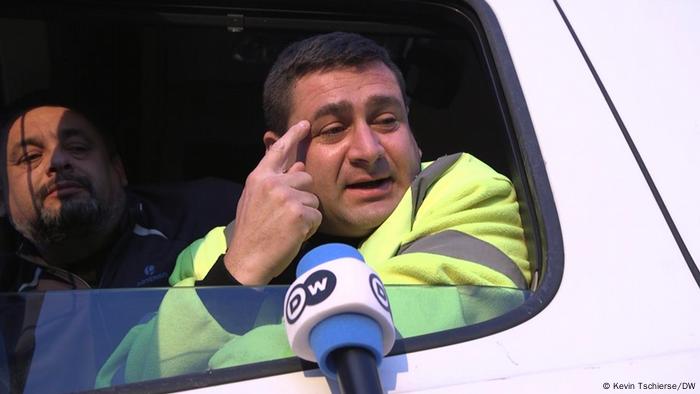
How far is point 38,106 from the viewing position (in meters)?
2.41

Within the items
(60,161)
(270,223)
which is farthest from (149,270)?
(270,223)

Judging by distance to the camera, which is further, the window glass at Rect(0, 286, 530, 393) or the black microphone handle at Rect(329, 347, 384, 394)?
the window glass at Rect(0, 286, 530, 393)

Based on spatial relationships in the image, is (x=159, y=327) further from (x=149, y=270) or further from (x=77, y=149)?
(x=77, y=149)

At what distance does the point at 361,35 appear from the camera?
6.62ft

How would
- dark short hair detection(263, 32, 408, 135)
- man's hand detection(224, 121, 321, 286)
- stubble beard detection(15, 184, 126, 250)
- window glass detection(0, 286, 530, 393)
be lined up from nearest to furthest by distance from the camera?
window glass detection(0, 286, 530, 393), man's hand detection(224, 121, 321, 286), dark short hair detection(263, 32, 408, 135), stubble beard detection(15, 184, 126, 250)

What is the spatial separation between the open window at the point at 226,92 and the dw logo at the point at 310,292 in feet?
0.33

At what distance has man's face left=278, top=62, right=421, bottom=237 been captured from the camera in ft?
5.90

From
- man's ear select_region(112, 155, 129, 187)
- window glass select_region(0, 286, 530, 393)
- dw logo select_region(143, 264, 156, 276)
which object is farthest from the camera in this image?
man's ear select_region(112, 155, 129, 187)

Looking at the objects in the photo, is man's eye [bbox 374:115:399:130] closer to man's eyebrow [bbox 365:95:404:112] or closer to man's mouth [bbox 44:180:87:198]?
man's eyebrow [bbox 365:95:404:112]

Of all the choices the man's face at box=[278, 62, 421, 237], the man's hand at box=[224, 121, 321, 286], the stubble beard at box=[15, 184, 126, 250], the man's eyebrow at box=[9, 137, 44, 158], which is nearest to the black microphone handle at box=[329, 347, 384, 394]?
the man's hand at box=[224, 121, 321, 286]

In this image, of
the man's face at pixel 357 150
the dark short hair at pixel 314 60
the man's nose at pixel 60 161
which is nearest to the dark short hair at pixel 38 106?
the man's nose at pixel 60 161

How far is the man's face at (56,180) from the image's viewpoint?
2283 mm

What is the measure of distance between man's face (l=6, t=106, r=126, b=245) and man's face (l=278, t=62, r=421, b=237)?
0.72 meters

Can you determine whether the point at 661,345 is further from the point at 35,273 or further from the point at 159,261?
the point at 35,273
